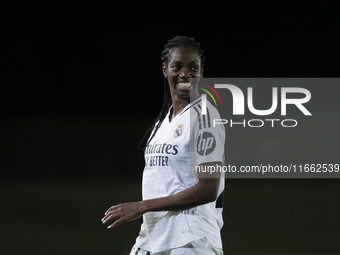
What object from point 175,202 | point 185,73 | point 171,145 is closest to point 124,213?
point 175,202

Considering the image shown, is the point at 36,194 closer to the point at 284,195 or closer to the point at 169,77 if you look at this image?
the point at 284,195

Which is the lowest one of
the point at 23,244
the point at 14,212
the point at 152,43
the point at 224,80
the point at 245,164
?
the point at 23,244

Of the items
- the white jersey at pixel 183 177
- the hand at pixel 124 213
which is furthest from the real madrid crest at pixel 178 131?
the hand at pixel 124 213

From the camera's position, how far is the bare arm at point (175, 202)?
57.3 inches

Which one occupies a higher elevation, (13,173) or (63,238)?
(13,173)

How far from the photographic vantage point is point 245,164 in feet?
11.6

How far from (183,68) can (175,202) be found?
0.56 m

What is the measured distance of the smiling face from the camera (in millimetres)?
1667

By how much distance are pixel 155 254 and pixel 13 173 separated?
3.38 metres

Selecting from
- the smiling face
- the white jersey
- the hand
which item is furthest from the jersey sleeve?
the hand

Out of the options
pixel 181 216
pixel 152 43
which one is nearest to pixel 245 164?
pixel 152 43

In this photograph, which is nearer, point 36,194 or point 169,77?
point 169,77

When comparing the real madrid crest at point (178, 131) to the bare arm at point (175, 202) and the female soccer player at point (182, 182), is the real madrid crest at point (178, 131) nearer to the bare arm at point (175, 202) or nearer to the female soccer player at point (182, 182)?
the female soccer player at point (182, 182)

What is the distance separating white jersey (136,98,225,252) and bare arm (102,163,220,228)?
6cm
